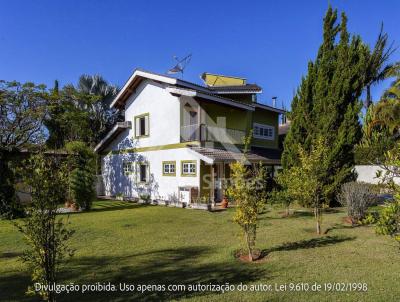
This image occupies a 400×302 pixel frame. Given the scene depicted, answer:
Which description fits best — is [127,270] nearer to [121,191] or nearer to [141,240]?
[141,240]

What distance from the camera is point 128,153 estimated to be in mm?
22906

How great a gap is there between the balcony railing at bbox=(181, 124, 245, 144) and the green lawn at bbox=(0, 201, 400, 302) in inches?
272

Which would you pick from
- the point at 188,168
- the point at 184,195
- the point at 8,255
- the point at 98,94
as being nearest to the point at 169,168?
the point at 188,168

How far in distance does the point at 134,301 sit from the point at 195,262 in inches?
88.6

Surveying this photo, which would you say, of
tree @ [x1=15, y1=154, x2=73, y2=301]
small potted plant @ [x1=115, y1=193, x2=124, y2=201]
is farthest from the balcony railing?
tree @ [x1=15, y1=154, x2=73, y2=301]

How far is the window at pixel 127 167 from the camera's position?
22670 mm

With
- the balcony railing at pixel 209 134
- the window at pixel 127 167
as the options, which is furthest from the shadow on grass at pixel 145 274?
the window at pixel 127 167

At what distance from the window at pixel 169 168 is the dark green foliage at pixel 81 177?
14.6 ft

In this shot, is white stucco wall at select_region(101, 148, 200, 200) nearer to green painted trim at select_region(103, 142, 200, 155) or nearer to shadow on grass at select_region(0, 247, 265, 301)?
green painted trim at select_region(103, 142, 200, 155)

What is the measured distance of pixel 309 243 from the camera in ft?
28.2

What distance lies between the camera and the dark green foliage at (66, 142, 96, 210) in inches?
637

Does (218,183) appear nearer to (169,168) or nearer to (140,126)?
(169,168)

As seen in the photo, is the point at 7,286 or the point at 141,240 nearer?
the point at 7,286

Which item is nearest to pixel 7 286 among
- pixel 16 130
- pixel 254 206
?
pixel 254 206
